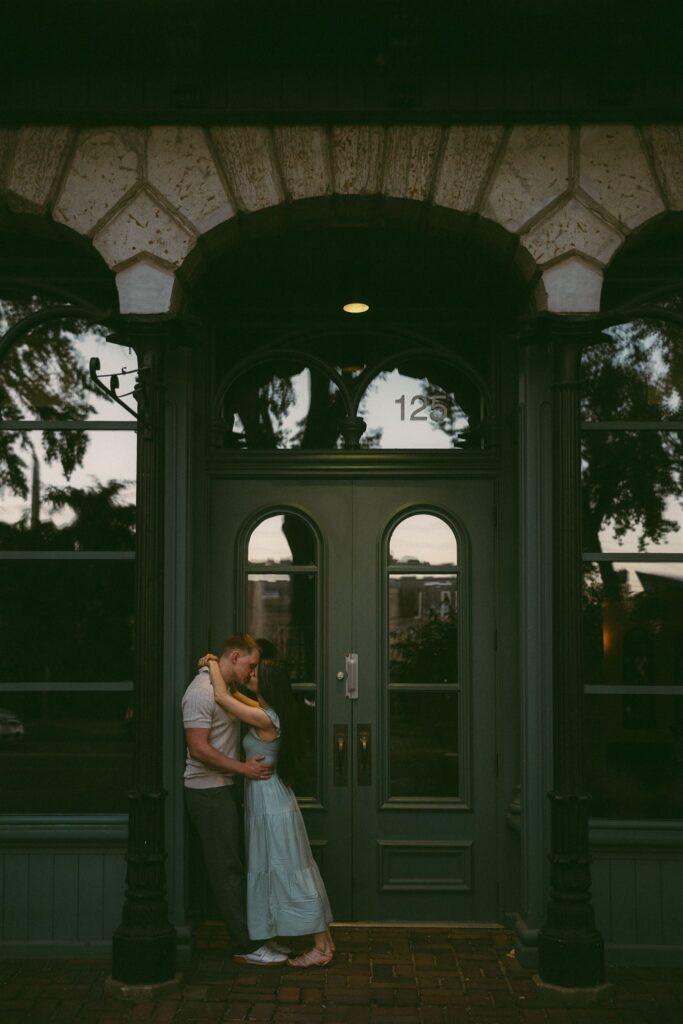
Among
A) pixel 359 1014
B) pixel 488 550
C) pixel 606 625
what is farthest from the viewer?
pixel 488 550

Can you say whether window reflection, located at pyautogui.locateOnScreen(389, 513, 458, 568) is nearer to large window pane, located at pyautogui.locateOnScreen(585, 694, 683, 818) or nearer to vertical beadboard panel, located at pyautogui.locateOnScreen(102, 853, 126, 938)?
Result: large window pane, located at pyautogui.locateOnScreen(585, 694, 683, 818)

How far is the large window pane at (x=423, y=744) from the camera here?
5.93 metres

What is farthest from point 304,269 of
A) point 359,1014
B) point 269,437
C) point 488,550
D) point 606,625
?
point 359,1014

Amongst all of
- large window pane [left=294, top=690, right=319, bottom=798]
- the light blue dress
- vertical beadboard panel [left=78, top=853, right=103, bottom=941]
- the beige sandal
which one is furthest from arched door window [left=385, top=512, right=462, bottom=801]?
vertical beadboard panel [left=78, top=853, right=103, bottom=941]

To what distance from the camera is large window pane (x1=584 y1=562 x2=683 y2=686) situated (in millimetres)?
5586

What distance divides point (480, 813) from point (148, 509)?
2705mm

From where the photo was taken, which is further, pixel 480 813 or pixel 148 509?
pixel 480 813

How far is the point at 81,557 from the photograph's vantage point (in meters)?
5.63

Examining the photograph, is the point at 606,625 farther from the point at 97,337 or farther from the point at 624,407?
the point at 97,337

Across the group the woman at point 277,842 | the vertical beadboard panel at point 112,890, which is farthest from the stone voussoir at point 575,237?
the vertical beadboard panel at point 112,890

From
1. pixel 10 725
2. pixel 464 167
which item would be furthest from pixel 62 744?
pixel 464 167

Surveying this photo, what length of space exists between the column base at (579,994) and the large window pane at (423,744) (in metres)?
1.33

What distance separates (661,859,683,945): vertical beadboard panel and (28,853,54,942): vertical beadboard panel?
3.36 meters

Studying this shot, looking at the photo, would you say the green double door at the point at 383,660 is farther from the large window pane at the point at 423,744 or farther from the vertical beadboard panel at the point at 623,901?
the vertical beadboard panel at the point at 623,901
